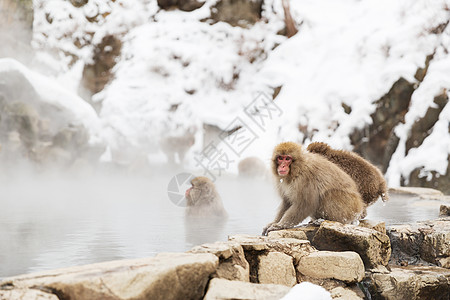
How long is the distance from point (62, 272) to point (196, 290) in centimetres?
53

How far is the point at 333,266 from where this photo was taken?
7.57 feet

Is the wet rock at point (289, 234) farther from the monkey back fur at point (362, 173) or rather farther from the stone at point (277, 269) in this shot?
the monkey back fur at point (362, 173)

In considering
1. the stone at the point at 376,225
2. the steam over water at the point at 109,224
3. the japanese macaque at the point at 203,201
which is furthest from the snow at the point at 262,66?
the stone at the point at 376,225

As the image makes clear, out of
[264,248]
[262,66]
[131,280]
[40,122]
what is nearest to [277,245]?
[264,248]

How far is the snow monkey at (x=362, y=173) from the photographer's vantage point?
10.8ft

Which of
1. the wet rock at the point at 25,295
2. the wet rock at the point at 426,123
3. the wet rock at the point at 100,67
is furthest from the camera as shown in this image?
the wet rock at the point at 100,67

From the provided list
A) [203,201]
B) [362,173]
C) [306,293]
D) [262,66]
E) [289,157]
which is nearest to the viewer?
[306,293]

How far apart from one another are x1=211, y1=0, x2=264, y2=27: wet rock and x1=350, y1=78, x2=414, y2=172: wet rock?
7.72 metres

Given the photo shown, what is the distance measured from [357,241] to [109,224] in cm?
217

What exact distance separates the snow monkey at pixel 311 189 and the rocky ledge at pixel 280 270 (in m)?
0.13

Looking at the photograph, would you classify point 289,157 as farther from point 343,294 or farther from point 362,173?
point 343,294

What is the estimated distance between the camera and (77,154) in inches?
418

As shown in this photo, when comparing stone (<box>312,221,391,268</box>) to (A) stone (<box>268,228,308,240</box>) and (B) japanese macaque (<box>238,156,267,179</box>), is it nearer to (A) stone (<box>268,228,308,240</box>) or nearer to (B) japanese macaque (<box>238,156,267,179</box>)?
(A) stone (<box>268,228,308,240</box>)

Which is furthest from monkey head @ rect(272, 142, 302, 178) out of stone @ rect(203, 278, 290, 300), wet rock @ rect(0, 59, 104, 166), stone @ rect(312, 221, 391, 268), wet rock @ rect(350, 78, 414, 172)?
wet rock @ rect(0, 59, 104, 166)
